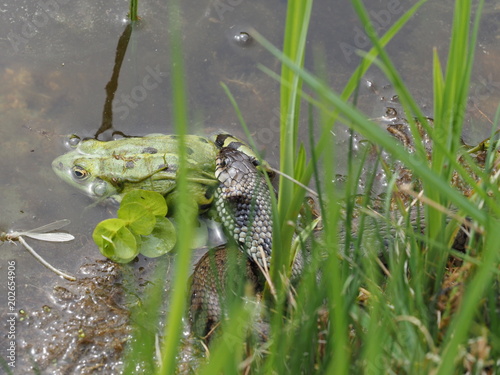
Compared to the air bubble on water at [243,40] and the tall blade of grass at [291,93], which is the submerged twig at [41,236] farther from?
the air bubble on water at [243,40]

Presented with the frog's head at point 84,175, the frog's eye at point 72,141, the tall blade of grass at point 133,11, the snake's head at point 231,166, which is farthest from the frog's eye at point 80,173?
the tall blade of grass at point 133,11

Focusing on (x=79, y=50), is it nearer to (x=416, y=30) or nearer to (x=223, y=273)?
(x=223, y=273)

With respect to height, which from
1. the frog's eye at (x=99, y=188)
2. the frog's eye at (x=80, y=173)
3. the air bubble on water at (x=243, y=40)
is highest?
the air bubble on water at (x=243, y=40)

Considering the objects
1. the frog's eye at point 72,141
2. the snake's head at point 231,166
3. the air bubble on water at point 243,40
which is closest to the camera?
the snake's head at point 231,166

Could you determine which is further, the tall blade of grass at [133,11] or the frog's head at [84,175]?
the tall blade of grass at [133,11]

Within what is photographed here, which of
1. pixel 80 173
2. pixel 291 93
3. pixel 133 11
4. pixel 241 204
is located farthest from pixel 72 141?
pixel 291 93

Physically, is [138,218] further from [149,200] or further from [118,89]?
[118,89]

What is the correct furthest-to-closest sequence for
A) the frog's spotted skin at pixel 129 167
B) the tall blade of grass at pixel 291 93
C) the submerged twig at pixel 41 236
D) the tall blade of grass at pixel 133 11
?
the tall blade of grass at pixel 133 11
the frog's spotted skin at pixel 129 167
the submerged twig at pixel 41 236
the tall blade of grass at pixel 291 93

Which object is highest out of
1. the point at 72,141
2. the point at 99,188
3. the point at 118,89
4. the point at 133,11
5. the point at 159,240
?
the point at 133,11
